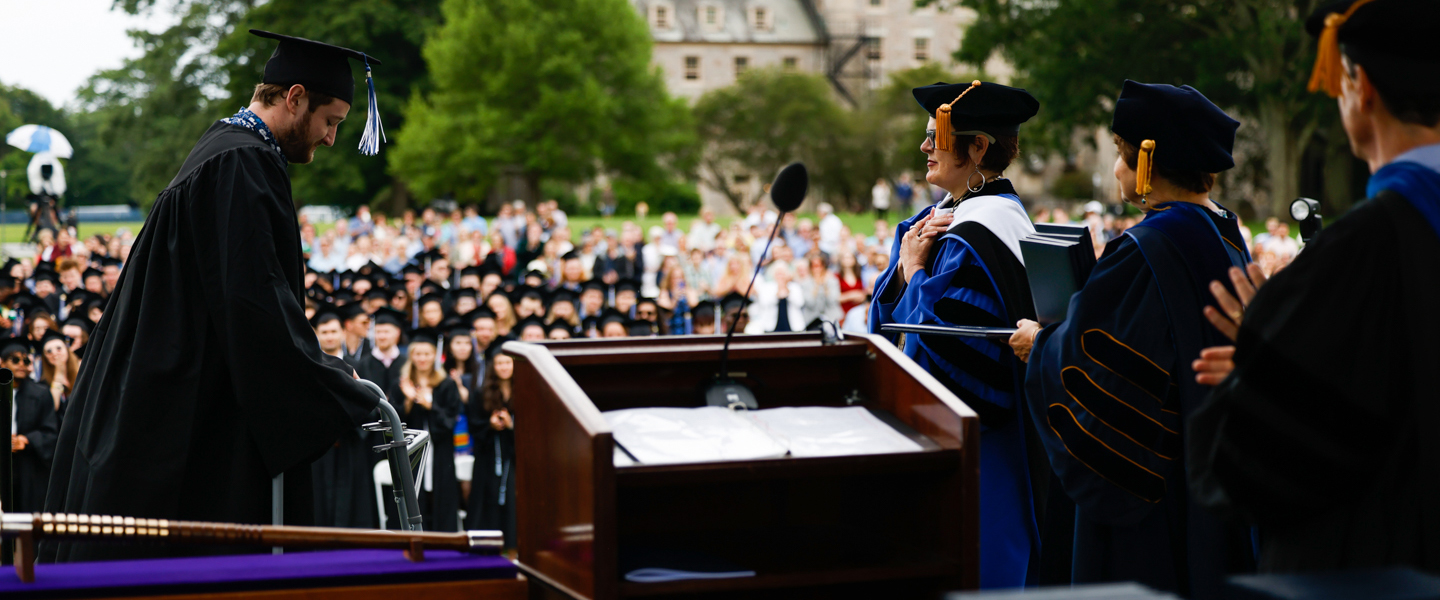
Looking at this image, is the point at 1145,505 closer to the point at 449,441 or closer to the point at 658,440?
the point at 658,440

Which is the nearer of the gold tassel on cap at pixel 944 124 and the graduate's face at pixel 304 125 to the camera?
the graduate's face at pixel 304 125

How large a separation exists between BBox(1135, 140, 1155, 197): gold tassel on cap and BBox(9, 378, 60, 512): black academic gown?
7.57 meters

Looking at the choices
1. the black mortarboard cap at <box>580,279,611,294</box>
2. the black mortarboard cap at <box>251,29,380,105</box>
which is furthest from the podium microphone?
the black mortarboard cap at <box>580,279,611,294</box>

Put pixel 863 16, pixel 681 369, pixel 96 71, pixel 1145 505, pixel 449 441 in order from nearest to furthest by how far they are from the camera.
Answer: pixel 681 369 < pixel 1145 505 < pixel 449 441 < pixel 96 71 < pixel 863 16

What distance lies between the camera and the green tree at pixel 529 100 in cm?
4212

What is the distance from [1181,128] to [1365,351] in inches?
49.3

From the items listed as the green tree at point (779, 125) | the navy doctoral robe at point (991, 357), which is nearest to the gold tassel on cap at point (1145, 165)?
the navy doctoral robe at point (991, 357)

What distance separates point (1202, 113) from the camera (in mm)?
3107

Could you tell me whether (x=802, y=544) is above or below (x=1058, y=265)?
below

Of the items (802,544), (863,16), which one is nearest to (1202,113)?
(802,544)

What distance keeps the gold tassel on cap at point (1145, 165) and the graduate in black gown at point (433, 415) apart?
6.25 meters

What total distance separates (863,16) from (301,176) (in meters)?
34.3

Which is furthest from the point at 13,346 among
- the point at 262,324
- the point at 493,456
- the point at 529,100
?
the point at 529,100

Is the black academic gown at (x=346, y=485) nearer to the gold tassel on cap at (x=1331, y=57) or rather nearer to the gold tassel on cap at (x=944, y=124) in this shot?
the gold tassel on cap at (x=944, y=124)
